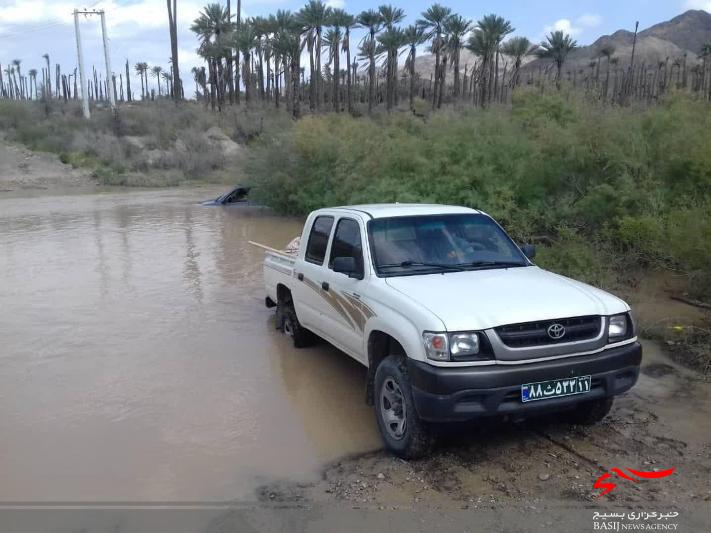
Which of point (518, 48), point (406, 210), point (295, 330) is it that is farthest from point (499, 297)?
point (518, 48)

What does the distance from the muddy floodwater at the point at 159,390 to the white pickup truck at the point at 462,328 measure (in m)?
0.76

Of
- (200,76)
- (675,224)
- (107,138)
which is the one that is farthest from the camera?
(200,76)

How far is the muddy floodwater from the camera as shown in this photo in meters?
5.01

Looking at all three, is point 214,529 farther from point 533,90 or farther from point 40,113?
point 40,113

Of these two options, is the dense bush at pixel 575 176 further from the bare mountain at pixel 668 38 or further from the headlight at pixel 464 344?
the bare mountain at pixel 668 38

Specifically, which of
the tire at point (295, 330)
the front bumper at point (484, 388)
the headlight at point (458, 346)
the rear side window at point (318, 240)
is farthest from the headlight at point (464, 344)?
the tire at point (295, 330)

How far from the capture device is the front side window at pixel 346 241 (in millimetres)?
6127

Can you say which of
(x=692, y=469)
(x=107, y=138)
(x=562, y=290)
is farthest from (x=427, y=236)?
(x=107, y=138)

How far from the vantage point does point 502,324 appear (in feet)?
14.9

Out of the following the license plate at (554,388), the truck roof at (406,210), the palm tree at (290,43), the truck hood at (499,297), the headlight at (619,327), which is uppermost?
the palm tree at (290,43)

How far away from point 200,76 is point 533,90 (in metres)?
75.8

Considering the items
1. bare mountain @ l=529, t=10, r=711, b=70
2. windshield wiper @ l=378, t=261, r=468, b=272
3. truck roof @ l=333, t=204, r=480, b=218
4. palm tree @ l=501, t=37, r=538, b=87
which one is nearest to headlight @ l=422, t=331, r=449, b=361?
windshield wiper @ l=378, t=261, r=468, b=272

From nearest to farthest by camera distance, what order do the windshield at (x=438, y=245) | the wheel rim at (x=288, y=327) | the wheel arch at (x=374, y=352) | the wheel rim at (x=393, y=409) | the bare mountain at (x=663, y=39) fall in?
the wheel rim at (x=393, y=409) → the wheel arch at (x=374, y=352) → the windshield at (x=438, y=245) → the wheel rim at (x=288, y=327) → the bare mountain at (x=663, y=39)

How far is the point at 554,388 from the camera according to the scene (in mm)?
4625
